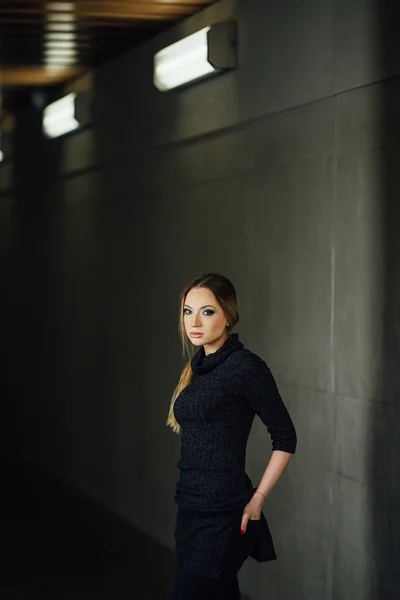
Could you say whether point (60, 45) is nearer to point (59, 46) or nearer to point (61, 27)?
point (59, 46)

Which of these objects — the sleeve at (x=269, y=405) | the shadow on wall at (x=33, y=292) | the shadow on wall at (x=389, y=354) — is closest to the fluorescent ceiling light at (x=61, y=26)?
the shadow on wall at (x=33, y=292)

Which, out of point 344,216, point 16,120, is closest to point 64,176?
point 16,120

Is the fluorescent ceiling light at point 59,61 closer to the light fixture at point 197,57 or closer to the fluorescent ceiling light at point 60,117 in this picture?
the fluorescent ceiling light at point 60,117

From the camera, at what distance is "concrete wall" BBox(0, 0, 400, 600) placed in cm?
504

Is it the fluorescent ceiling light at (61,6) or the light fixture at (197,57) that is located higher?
the fluorescent ceiling light at (61,6)

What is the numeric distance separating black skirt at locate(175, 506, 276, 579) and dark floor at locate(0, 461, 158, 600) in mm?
2764

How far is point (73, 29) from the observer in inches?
305

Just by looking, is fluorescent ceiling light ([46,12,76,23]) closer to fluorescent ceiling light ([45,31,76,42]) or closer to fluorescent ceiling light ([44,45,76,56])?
fluorescent ceiling light ([45,31,76,42])

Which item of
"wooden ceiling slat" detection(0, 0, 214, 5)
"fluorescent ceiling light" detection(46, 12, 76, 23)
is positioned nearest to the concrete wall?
"wooden ceiling slat" detection(0, 0, 214, 5)

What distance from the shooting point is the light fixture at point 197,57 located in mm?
6477

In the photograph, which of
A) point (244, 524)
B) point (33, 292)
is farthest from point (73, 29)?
point (244, 524)

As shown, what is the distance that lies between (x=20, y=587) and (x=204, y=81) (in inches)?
114

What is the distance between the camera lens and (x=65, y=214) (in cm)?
1039

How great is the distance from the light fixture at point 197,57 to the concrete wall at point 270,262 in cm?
9
